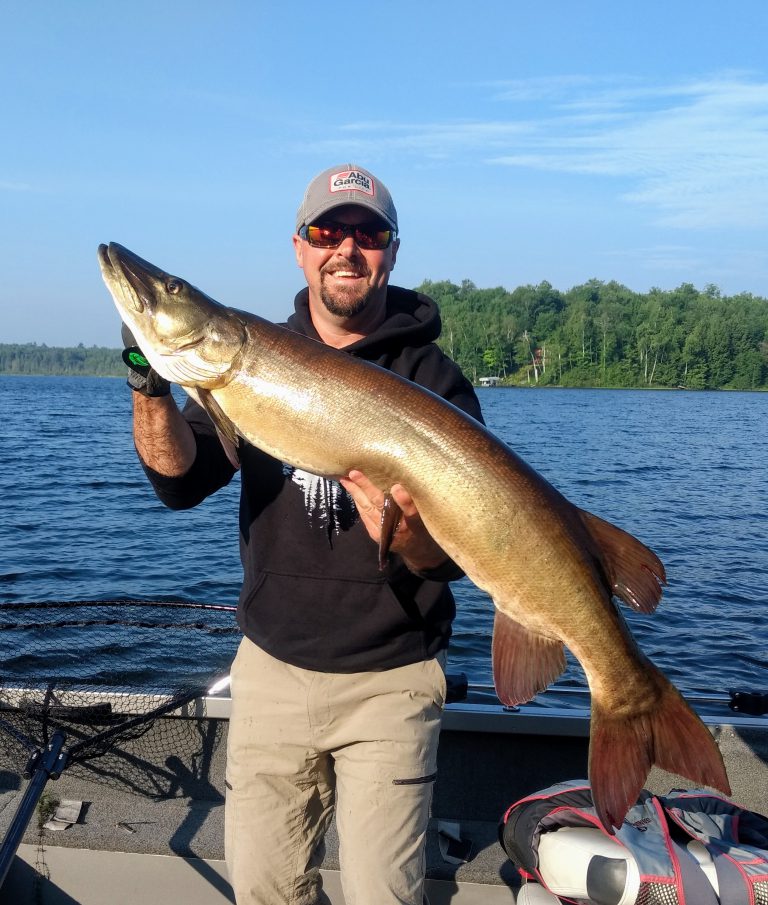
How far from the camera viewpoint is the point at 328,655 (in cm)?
305

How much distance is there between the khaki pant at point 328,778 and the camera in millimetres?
2910

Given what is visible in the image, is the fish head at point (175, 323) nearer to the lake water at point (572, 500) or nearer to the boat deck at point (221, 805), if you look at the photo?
the boat deck at point (221, 805)

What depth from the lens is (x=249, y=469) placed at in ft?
10.7

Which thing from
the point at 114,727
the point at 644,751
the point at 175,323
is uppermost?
the point at 175,323

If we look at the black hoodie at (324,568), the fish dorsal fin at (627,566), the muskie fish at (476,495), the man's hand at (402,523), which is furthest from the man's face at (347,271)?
the fish dorsal fin at (627,566)

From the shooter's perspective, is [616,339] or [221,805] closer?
[221,805]

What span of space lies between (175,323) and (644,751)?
2.02 metres

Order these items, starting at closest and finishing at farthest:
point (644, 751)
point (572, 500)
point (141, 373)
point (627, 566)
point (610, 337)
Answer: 1. point (644, 751)
2. point (627, 566)
3. point (141, 373)
4. point (572, 500)
5. point (610, 337)

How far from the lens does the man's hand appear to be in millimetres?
2729

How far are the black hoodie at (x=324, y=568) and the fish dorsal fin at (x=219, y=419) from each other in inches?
17.0

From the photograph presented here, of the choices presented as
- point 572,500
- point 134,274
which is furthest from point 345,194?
point 572,500

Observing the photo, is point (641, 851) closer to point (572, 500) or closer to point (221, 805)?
point (221, 805)

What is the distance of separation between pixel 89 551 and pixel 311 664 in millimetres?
13268

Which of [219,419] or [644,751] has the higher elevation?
[219,419]
